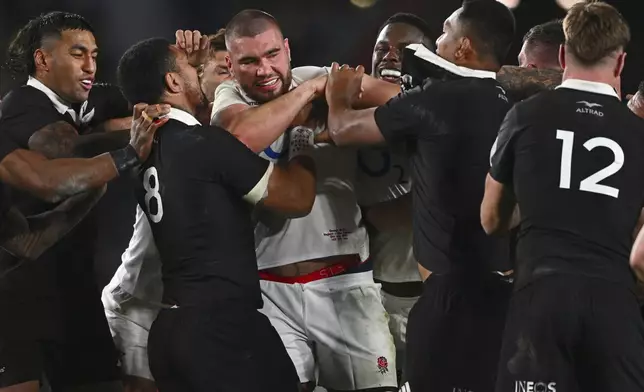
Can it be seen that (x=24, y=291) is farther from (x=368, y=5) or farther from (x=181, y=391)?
(x=368, y=5)

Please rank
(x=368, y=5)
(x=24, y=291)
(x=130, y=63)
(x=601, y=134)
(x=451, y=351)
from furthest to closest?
(x=368, y=5) < (x=24, y=291) < (x=130, y=63) < (x=451, y=351) < (x=601, y=134)

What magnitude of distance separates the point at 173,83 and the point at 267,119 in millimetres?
381

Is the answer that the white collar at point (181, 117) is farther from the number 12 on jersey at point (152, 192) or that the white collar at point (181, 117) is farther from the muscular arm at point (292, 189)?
the muscular arm at point (292, 189)

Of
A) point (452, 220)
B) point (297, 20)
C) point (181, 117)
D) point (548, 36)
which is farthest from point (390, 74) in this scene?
point (297, 20)

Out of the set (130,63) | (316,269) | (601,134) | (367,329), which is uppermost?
(130,63)

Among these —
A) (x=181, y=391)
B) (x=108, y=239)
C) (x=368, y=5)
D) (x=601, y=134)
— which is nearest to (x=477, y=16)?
(x=601, y=134)

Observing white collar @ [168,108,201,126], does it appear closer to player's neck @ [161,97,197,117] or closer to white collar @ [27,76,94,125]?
player's neck @ [161,97,197,117]

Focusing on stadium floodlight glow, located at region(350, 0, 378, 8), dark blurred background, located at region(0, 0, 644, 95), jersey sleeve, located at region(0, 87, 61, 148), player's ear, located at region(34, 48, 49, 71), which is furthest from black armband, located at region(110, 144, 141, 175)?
stadium floodlight glow, located at region(350, 0, 378, 8)

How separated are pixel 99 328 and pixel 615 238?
2.28 meters

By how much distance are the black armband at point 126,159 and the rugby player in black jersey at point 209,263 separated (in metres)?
0.06

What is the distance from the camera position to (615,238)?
295 cm

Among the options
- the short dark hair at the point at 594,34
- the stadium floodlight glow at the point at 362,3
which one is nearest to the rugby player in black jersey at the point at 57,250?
the short dark hair at the point at 594,34

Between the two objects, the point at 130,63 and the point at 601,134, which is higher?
the point at 130,63

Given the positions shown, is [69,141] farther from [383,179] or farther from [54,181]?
[383,179]
